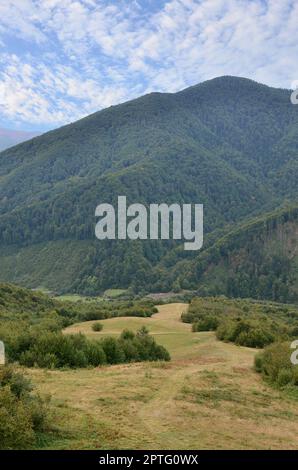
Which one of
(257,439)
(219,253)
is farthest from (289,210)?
(257,439)

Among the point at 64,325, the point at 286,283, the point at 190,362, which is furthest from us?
the point at 286,283

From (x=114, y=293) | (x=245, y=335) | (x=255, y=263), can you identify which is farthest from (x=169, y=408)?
(x=255, y=263)

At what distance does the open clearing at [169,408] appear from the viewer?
16219 millimetres

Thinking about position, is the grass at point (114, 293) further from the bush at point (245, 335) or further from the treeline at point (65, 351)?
the treeline at point (65, 351)

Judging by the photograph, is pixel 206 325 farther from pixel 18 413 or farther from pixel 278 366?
pixel 18 413

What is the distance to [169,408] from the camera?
20453mm

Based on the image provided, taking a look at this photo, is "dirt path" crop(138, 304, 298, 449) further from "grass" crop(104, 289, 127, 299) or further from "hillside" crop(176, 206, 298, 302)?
"grass" crop(104, 289, 127, 299)

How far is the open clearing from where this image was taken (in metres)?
16.2

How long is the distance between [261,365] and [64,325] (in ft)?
100

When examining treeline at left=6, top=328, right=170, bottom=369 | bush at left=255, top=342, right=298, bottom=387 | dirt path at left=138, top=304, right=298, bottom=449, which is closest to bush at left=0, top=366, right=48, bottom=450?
dirt path at left=138, top=304, right=298, bottom=449

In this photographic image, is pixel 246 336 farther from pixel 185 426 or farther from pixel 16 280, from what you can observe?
pixel 16 280

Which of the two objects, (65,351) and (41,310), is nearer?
(65,351)
